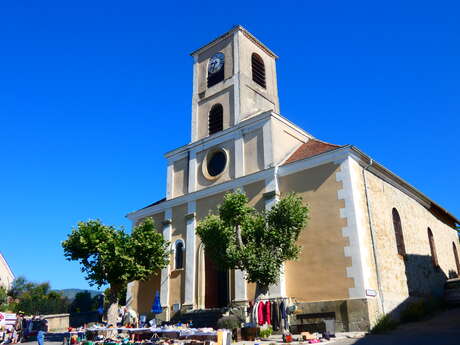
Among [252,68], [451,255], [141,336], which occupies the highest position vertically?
[252,68]

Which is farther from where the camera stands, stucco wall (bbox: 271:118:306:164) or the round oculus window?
the round oculus window

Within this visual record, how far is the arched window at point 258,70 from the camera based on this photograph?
2744 cm

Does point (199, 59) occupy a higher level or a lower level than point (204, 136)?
higher

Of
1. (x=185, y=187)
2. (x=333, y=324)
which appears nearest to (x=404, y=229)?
(x=333, y=324)

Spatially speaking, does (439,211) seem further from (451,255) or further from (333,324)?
(333,324)

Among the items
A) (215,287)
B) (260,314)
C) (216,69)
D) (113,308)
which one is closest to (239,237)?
(260,314)

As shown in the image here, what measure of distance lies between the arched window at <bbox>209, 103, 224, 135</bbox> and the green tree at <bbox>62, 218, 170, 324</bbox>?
7594mm

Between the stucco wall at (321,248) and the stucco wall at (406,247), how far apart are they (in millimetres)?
1159

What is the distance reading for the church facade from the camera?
17.2 m

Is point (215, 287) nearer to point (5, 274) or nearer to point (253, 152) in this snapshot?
point (253, 152)

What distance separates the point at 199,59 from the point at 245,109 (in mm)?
6820

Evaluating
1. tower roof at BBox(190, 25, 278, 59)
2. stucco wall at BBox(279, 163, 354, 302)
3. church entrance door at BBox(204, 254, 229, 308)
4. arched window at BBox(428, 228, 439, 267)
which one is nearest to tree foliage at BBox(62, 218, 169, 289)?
church entrance door at BBox(204, 254, 229, 308)

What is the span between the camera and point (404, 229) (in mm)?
21203

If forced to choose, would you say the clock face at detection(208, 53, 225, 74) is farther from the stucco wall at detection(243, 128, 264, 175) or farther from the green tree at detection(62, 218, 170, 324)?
the green tree at detection(62, 218, 170, 324)
